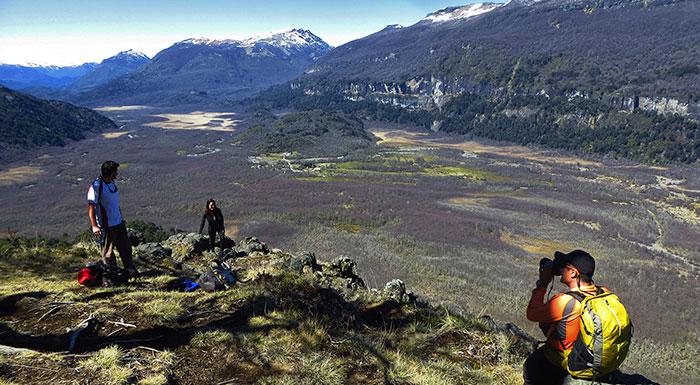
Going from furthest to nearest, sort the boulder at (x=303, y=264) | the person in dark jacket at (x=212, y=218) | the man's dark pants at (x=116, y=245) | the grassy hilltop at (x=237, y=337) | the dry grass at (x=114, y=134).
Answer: the dry grass at (x=114, y=134)
the person in dark jacket at (x=212, y=218)
the boulder at (x=303, y=264)
the man's dark pants at (x=116, y=245)
the grassy hilltop at (x=237, y=337)

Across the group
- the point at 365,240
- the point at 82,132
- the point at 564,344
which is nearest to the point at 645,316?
the point at 365,240

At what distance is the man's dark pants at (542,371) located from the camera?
4.95 m

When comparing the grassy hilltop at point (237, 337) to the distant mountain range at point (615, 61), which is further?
the distant mountain range at point (615, 61)

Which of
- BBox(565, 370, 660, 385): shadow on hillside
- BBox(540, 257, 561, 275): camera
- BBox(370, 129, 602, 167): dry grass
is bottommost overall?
BBox(370, 129, 602, 167): dry grass

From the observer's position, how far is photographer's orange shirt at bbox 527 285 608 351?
4.49m

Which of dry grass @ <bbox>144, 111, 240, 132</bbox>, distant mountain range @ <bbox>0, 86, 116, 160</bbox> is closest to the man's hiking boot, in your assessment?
distant mountain range @ <bbox>0, 86, 116, 160</bbox>

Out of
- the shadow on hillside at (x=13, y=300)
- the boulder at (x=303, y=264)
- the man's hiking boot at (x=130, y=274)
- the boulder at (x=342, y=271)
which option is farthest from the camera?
the boulder at (x=342, y=271)

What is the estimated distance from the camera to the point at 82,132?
447ft

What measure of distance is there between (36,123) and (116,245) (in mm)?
142064

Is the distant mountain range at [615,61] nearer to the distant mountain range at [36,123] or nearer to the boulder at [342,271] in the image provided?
the boulder at [342,271]

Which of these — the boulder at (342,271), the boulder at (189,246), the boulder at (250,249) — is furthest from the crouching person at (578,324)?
the boulder at (189,246)

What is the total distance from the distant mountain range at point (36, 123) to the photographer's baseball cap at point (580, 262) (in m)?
119

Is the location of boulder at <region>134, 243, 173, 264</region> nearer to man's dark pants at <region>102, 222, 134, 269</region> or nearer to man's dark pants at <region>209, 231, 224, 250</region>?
man's dark pants at <region>209, 231, 224, 250</region>

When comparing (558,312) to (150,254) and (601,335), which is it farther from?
(150,254)
